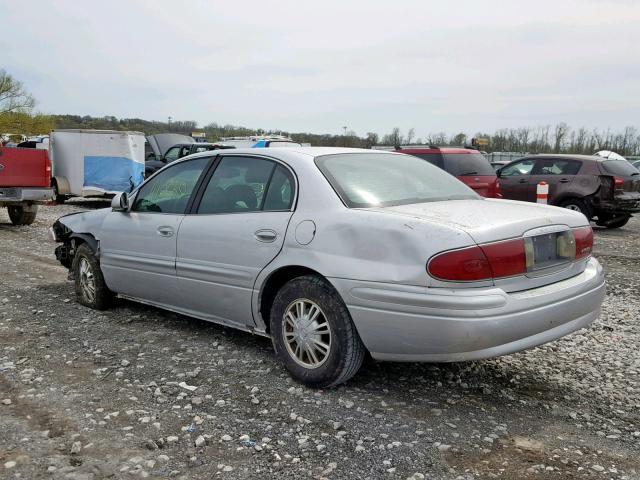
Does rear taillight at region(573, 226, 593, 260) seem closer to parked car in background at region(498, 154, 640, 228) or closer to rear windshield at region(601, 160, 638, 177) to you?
parked car in background at region(498, 154, 640, 228)

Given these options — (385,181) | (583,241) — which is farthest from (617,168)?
(385,181)

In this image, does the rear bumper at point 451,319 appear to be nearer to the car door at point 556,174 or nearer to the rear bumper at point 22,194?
the car door at point 556,174

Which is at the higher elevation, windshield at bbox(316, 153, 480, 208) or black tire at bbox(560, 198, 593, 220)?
windshield at bbox(316, 153, 480, 208)

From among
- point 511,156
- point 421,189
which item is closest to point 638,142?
point 511,156

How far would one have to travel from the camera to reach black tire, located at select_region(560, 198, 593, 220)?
41.6ft

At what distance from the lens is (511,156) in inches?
1576

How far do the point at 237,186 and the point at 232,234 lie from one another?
422 mm

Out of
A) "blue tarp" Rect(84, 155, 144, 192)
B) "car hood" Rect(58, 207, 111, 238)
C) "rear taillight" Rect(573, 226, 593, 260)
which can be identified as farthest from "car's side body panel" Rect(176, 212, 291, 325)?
"blue tarp" Rect(84, 155, 144, 192)

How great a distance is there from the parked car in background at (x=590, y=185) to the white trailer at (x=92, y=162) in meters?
10.7

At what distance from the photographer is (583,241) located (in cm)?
392

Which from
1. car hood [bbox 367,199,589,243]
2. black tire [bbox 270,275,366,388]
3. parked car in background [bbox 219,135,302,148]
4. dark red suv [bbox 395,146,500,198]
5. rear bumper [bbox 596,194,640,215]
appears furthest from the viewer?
parked car in background [bbox 219,135,302,148]

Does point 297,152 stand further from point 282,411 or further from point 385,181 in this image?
point 282,411

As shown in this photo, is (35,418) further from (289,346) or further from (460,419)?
(460,419)

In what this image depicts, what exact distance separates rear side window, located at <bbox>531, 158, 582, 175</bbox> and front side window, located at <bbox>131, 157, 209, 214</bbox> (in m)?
10.3
